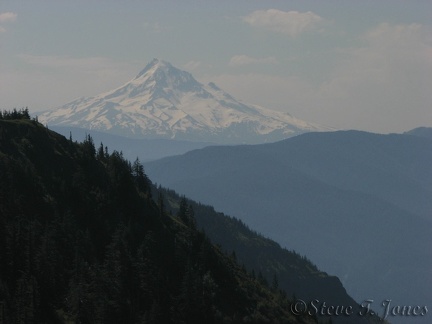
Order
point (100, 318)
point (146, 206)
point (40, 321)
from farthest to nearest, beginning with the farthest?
point (146, 206), point (100, 318), point (40, 321)

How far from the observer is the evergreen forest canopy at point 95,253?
12212 centimetres

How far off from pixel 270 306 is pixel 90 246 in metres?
50.6

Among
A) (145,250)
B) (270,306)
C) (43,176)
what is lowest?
(270,306)

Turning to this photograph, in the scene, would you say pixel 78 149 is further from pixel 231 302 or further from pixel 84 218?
pixel 231 302

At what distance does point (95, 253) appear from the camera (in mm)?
150375

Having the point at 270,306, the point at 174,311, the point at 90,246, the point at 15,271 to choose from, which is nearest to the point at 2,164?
the point at 90,246

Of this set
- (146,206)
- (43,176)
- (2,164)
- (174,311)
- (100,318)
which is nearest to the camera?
(100,318)

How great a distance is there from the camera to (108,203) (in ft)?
569

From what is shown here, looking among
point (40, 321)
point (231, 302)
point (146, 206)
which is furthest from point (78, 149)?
point (40, 321)

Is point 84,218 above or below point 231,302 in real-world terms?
above

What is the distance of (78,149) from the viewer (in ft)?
636

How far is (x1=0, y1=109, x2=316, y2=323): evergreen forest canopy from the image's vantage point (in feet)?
401

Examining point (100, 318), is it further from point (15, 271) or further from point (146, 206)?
point (146, 206)

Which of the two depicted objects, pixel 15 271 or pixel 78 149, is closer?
pixel 15 271
